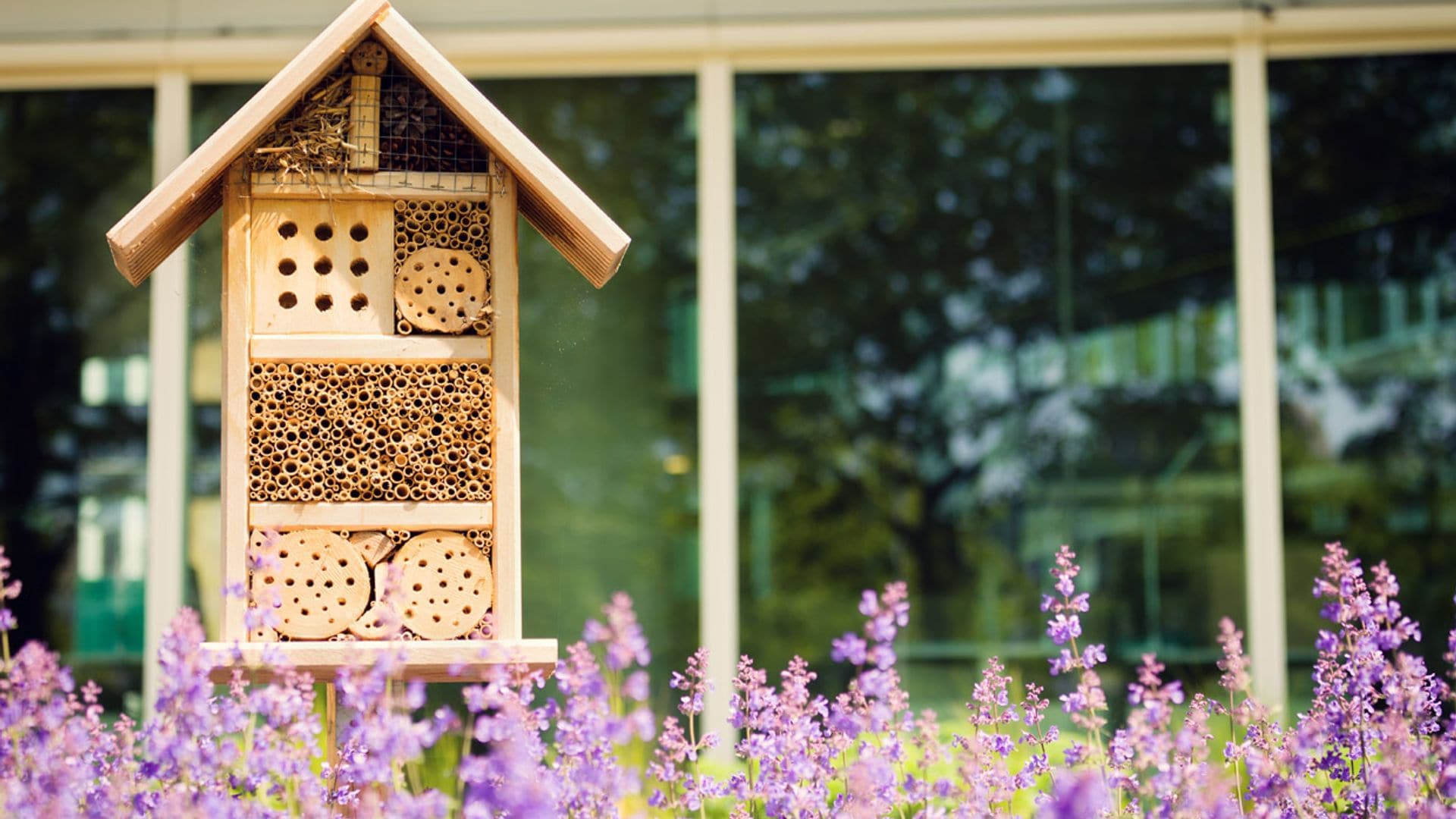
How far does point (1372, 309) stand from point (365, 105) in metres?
4.23

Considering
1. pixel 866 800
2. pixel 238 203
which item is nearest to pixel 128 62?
pixel 238 203

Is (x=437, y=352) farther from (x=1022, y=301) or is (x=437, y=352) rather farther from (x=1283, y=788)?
(x=1022, y=301)

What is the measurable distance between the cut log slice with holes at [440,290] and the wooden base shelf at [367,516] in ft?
0.98

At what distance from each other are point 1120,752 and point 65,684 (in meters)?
1.61

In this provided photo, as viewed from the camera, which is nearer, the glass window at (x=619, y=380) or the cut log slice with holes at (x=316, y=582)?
the cut log slice with holes at (x=316, y=582)

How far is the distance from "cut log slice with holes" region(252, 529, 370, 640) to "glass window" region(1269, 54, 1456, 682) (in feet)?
12.8

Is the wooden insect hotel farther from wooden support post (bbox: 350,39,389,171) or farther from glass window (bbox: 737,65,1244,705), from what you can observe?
glass window (bbox: 737,65,1244,705)

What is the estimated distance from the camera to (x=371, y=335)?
7.50 ft

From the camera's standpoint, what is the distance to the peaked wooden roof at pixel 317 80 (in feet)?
7.16

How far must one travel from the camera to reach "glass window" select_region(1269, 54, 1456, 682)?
5098mm

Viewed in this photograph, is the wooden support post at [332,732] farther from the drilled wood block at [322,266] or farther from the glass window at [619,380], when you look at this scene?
the glass window at [619,380]

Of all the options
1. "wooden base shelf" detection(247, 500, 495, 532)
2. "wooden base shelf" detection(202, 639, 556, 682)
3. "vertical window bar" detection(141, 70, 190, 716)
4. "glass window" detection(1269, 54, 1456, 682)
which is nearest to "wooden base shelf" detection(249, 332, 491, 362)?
"wooden base shelf" detection(247, 500, 495, 532)

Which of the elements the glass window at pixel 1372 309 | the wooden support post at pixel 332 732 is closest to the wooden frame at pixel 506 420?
the wooden support post at pixel 332 732

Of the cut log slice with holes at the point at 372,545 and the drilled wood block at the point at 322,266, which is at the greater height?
the drilled wood block at the point at 322,266
